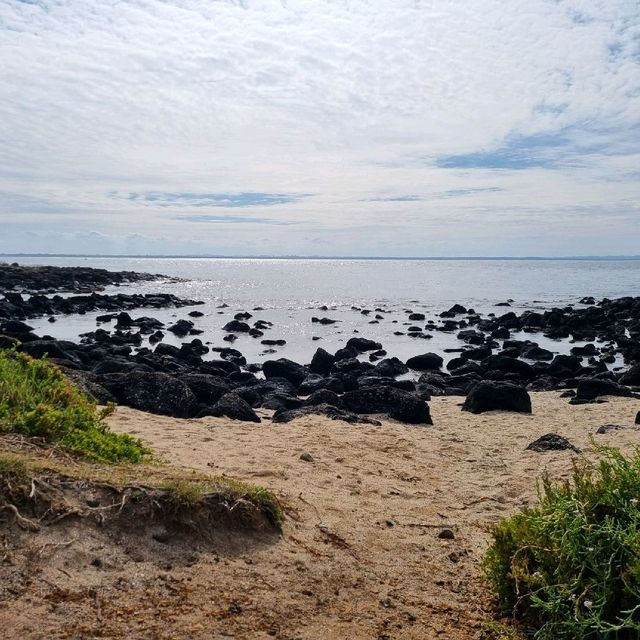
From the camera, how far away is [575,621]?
11.4ft

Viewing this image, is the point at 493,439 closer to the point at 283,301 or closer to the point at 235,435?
the point at 235,435

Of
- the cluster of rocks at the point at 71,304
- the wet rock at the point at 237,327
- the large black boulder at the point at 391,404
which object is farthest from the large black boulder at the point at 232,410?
the cluster of rocks at the point at 71,304

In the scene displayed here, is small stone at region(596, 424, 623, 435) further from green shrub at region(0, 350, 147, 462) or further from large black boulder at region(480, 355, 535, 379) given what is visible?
large black boulder at region(480, 355, 535, 379)

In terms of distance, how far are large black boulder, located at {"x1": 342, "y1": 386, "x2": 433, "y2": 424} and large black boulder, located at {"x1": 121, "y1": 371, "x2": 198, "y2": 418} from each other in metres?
3.08

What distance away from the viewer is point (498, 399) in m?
13.0

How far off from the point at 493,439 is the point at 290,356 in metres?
14.7

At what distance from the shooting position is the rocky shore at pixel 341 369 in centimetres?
1162

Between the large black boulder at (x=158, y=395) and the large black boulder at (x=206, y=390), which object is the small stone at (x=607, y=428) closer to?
the large black boulder at (x=206, y=390)

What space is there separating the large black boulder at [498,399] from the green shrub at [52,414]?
8138mm

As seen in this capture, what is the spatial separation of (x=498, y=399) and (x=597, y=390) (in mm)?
3411

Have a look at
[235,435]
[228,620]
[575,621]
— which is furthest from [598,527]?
[235,435]

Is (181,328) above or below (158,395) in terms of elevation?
below

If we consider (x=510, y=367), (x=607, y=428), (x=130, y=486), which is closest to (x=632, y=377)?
(x=510, y=367)

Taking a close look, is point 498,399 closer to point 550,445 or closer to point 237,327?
point 550,445
